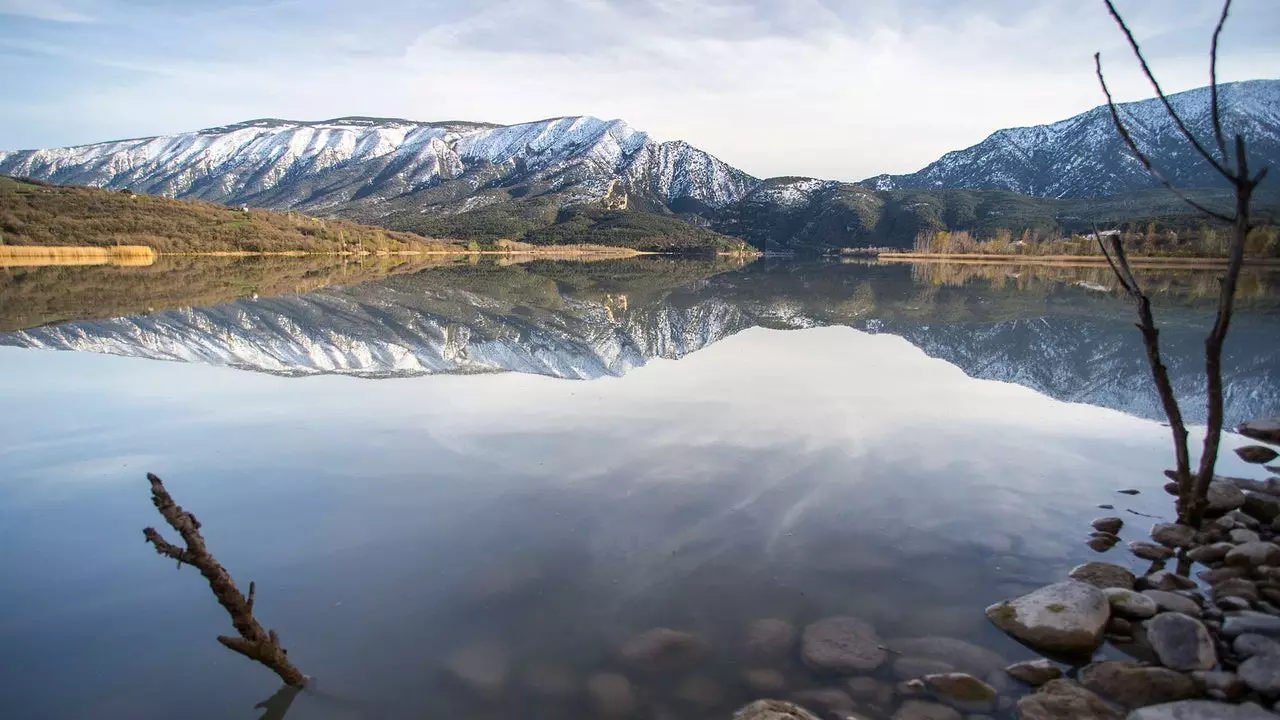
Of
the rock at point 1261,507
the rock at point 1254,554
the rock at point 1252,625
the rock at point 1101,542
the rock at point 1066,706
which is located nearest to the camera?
the rock at point 1066,706

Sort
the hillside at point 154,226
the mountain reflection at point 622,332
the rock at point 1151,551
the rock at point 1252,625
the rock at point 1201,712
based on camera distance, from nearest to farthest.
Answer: the rock at point 1201,712
the rock at point 1252,625
the rock at point 1151,551
the mountain reflection at point 622,332
the hillside at point 154,226

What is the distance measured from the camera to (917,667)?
5.28 metres

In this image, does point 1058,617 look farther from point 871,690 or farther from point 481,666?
point 481,666

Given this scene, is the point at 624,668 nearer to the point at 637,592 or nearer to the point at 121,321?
the point at 637,592

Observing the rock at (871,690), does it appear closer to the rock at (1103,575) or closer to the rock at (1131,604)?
the rock at (1131,604)

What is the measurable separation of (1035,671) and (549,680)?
3.86 meters

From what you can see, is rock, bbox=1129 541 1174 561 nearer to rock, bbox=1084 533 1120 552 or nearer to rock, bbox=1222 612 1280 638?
rock, bbox=1084 533 1120 552

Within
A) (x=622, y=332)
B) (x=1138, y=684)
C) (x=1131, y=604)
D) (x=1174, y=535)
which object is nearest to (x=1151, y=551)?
(x=1174, y=535)

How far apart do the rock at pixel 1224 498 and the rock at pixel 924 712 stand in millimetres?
6092

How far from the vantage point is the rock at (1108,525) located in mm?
8023

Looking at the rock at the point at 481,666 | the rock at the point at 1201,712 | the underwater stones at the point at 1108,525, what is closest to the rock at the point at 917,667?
the rock at the point at 1201,712

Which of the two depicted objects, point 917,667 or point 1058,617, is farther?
point 1058,617

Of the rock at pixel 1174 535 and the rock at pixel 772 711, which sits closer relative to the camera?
the rock at pixel 772 711

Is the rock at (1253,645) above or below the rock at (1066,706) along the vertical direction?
above
